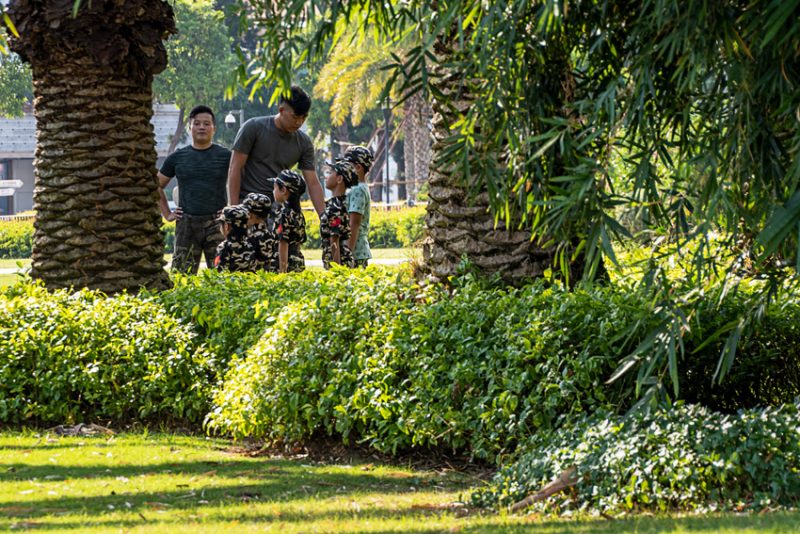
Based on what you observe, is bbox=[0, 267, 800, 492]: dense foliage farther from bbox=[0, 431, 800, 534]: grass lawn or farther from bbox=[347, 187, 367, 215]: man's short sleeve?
bbox=[347, 187, 367, 215]: man's short sleeve

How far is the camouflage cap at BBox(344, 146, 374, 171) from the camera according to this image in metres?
10.6

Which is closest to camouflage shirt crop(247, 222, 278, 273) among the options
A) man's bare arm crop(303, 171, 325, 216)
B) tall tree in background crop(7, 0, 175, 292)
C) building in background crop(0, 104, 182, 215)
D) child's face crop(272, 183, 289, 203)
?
child's face crop(272, 183, 289, 203)

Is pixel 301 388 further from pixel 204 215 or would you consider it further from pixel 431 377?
pixel 204 215

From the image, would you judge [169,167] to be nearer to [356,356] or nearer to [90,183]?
[90,183]

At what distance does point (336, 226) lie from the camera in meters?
10.5

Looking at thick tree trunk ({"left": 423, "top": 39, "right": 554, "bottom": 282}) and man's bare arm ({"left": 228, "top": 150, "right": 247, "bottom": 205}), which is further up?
man's bare arm ({"left": 228, "top": 150, "right": 247, "bottom": 205})

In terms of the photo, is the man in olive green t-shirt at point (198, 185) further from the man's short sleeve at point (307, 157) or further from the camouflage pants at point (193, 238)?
the man's short sleeve at point (307, 157)

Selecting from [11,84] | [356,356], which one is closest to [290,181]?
[356,356]

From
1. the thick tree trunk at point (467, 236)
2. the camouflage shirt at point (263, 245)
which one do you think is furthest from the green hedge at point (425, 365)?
the camouflage shirt at point (263, 245)

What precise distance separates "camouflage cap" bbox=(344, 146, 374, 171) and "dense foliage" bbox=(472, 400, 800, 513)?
517cm

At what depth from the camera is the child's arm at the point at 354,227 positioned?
1060 cm

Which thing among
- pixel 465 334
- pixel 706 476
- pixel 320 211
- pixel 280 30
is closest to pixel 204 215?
pixel 320 211

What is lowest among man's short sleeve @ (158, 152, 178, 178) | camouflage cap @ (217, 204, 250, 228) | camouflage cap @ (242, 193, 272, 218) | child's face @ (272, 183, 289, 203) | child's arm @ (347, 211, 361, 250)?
child's arm @ (347, 211, 361, 250)

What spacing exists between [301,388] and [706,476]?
9.68ft
